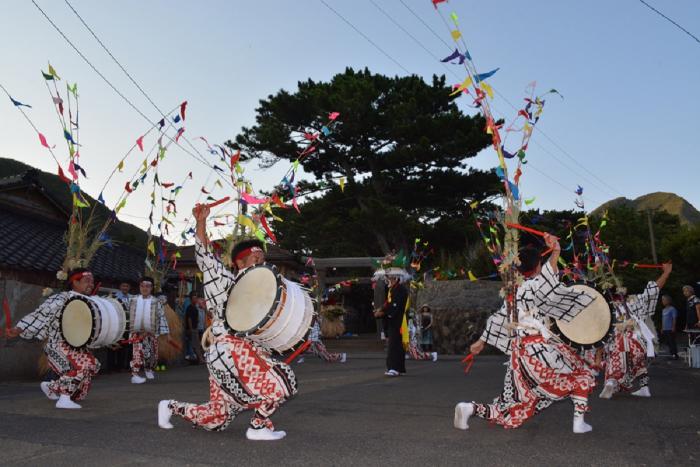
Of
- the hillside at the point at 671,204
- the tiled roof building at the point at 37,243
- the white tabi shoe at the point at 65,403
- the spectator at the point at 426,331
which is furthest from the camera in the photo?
the hillside at the point at 671,204

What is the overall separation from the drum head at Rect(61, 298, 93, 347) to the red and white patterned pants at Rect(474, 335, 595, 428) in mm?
3937

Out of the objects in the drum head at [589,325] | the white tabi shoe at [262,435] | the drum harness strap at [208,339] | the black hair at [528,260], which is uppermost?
the black hair at [528,260]

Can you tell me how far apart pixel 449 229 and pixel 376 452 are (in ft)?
64.7

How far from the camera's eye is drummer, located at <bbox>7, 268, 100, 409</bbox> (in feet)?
19.9

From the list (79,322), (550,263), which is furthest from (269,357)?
(79,322)

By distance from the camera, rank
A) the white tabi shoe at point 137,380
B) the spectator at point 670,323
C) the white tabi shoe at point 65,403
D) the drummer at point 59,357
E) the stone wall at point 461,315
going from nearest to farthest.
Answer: the white tabi shoe at point 65,403 < the drummer at point 59,357 < the white tabi shoe at point 137,380 < the spectator at point 670,323 < the stone wall at point 461,315

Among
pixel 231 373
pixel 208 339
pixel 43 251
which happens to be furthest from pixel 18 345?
pixel 231 373

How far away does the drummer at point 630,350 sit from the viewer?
7.25m

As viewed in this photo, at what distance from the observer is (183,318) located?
1359 cm

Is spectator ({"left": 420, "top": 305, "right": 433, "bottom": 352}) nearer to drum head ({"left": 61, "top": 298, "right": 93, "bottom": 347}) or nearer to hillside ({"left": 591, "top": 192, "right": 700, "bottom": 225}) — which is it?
drum head ({"left": 61, "top": 298, "right": 93, "bottom": 347})

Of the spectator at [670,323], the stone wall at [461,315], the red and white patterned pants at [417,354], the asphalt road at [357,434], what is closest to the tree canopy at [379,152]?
the stone wall at [461,315]

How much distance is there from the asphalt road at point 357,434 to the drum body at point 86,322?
0.66m

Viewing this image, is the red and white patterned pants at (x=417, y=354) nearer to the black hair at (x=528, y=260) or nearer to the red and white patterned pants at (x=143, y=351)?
the red and white patterned pants at (x=143, y=351)

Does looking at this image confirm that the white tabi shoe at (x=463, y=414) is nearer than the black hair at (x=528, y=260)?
Yes
